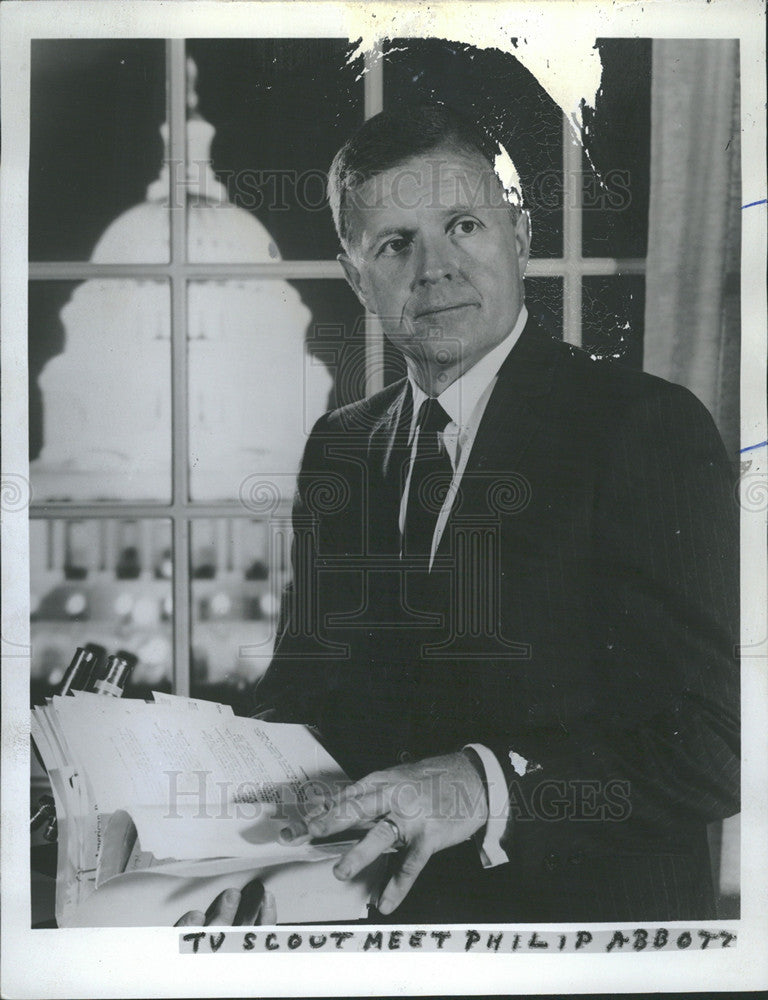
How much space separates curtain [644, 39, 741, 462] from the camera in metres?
1.44

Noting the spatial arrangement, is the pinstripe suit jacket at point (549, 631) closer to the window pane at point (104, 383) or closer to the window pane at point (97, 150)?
the window pane at point (104, 383)

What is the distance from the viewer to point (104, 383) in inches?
57.1

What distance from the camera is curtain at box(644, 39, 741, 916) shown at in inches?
56.8

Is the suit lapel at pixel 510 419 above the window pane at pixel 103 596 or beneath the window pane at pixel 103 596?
above

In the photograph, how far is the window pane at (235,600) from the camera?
1.45m

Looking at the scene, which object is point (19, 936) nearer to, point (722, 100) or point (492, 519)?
point (492, 519)

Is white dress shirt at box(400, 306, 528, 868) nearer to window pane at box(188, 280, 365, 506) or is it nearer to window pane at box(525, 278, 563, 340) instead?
window pane at box(525, 278, 563, 340)

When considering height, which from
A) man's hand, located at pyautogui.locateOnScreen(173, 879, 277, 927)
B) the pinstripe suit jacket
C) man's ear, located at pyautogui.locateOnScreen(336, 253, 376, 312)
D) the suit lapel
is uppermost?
man's ear, located at pyautogui.locateOnScreen(336, 253, 376, 312)

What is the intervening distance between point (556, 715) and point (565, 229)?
2.51ft

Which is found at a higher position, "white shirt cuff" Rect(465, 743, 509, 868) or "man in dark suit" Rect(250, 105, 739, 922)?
"man in dark suit" Rect(250, 105, 739, 922)

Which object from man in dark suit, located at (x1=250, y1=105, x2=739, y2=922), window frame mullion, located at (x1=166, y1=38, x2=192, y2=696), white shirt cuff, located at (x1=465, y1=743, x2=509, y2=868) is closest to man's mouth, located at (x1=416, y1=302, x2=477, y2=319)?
man in dark suit, located at (x1=250, y1=105, x2=739, y2=922)

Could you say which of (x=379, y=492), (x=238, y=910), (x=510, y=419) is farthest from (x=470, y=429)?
(x=238, y=910)

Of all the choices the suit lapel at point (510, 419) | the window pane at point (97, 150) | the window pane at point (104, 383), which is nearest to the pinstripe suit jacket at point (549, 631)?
the suit lapel at point (510, 419)

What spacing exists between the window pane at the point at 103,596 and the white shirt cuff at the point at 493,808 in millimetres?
520
